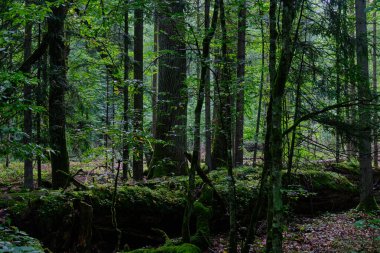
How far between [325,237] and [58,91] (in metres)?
8.37

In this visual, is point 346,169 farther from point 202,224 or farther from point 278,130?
point 278,130

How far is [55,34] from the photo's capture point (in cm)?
961

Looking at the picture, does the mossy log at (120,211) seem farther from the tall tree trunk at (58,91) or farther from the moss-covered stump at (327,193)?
the tall tree trunk at (58,91)

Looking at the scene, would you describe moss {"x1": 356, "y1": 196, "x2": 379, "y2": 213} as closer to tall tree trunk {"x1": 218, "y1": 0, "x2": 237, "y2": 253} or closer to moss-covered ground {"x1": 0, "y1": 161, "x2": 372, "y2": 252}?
moss-covered ground {"x1": 0, "y1": 161, "x2": 372, "y2": 252}

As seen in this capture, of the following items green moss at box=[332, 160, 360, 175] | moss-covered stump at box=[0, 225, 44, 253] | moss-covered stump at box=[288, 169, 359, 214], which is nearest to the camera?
moss-covered stump at box=[0, 225, 44, 253]

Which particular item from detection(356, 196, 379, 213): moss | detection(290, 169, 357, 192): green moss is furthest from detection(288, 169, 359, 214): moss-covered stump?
detection(356, 196, 379, 213): moss

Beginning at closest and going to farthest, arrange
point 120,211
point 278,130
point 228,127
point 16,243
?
point 16,243 < point 278,130 < point 228,127 < point 120,211

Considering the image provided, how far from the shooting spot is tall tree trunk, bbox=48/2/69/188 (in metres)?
9.64

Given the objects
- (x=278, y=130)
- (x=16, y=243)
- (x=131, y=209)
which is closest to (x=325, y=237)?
(x=131, y=209)

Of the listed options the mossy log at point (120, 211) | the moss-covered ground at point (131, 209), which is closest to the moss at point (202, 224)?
the moss-covered ground at point (131, 209)

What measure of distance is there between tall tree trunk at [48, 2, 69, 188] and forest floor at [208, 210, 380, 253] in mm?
5031

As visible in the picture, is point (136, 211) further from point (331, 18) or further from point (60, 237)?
point (331, 18)

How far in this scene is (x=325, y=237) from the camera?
28.8 ft

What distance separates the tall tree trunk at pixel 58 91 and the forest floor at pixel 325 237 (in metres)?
5.03
